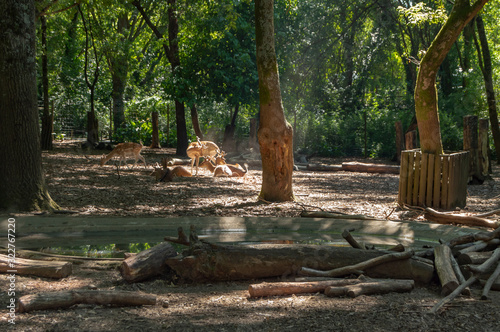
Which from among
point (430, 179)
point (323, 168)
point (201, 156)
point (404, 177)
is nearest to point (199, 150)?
point (201, 156)

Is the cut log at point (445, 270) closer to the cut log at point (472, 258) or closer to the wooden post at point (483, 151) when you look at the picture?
the cut log at point (472, 258)

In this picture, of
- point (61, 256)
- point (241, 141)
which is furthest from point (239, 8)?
point (61, 256)

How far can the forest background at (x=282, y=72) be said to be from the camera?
2106 centimetres

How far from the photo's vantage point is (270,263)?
5.37m

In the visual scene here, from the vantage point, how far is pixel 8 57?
794cm

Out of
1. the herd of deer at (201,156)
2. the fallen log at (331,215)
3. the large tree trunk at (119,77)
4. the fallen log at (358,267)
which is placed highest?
the large tree trunk at (119,77)

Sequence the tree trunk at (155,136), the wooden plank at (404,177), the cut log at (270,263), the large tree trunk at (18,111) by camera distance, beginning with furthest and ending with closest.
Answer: the tree trunk at (155,136)
the wooden plank at (404,177)
the large tree trunk at (18,111)
the cut log at (270,263)

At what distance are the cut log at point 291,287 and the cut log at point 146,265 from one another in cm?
114

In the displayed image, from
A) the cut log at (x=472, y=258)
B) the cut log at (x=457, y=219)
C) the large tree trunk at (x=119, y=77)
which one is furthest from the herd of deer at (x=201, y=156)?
the cut log at (x=472, y=258)

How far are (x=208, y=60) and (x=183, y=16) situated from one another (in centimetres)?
199

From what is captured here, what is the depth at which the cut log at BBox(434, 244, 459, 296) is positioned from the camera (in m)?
4.76

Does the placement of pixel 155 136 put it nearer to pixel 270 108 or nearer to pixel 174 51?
Answer: pixel 174 51

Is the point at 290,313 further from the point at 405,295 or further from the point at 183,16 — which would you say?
the point at 183,16

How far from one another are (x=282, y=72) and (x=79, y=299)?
21.4 metres
